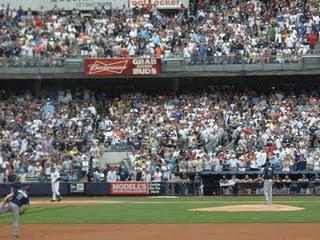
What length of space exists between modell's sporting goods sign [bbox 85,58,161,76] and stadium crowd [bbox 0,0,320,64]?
2.13ft

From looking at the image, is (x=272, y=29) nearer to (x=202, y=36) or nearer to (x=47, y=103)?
(x=202, y=36)

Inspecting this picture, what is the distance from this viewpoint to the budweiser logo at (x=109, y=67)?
41.3 m

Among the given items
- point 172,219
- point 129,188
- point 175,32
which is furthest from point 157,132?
point 172,219

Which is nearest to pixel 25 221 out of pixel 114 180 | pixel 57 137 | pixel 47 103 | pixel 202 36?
pixel 114 180

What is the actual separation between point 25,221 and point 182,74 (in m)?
19.5

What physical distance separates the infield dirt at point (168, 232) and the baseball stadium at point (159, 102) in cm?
765

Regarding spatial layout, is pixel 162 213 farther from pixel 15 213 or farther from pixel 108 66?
pixel 108 66

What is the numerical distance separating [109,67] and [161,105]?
3585 millimetres

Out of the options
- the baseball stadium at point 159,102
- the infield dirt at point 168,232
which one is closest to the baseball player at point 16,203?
the infield dirt at point 168,232

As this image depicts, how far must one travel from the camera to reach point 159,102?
4244 cm

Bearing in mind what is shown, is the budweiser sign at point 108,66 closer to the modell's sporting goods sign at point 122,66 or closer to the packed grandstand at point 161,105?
the modell's sporting goods sign at point 122,66

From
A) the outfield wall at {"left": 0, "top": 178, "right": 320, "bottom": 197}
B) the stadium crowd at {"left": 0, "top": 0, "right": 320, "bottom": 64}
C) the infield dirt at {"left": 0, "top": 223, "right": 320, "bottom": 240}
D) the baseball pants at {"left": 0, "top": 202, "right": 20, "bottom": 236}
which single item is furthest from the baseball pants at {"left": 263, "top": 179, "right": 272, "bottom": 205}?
the stadium crowd at {"left": 0, "top": 0, "right": 320, "bottom": 64}

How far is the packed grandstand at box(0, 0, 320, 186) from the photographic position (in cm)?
3691

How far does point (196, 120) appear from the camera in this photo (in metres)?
39.7
